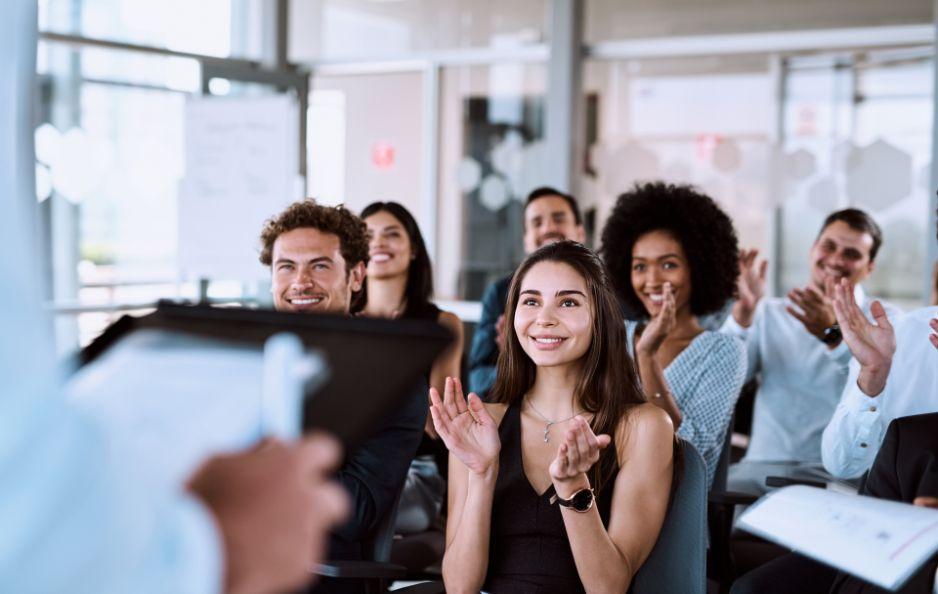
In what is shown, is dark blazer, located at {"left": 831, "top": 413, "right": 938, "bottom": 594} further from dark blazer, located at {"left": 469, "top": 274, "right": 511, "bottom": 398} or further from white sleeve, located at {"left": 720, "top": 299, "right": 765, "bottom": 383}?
dark blazer, located at {"left": 469, "top": 274, "right": 511, "bottom": 398}

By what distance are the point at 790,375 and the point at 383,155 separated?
3.82m

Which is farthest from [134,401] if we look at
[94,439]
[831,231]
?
[831,231]

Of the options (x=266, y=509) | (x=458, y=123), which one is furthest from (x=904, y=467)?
(x=458, y=123)

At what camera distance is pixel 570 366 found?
2.44 meters

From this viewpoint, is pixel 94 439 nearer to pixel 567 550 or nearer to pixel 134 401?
pixel 134 401

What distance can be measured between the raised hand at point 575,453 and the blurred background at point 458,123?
12.8 feet

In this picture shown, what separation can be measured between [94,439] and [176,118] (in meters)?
6.37

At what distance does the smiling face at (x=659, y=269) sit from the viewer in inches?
134

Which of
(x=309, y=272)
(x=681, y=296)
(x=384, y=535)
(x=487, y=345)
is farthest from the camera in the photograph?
(x=487, y=345)

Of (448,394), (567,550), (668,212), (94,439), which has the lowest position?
(567,550)

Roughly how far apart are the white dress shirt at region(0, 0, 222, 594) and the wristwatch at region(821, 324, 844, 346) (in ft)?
10.6

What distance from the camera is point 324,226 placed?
2857mm

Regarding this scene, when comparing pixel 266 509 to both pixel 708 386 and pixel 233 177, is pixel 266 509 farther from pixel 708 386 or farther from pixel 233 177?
pixel 233 177

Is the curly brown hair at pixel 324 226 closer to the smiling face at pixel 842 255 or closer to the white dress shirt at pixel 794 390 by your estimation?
the white dress shirt at pixel 794 390
